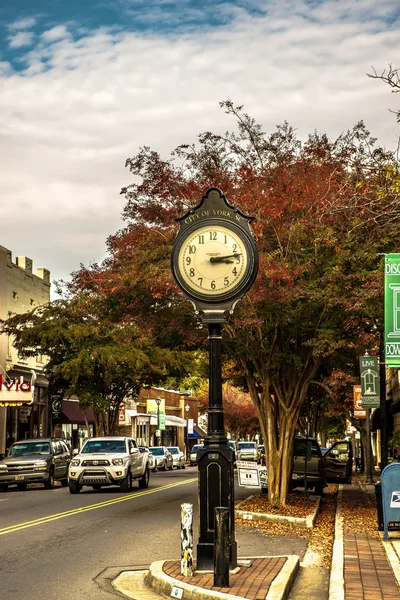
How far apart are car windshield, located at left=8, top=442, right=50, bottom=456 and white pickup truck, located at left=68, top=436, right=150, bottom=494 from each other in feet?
15.7

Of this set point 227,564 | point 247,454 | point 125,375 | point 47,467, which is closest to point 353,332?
point 227,564

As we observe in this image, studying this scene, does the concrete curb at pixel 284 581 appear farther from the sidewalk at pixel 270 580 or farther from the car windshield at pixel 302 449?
the car windshield at pixel 302 449

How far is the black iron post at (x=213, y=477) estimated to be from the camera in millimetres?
9703

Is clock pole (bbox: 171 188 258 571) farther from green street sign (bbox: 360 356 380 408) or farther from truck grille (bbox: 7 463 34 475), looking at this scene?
truck grille (bbox: 7 463 34 475)

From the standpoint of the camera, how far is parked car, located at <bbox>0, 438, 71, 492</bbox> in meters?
29.5

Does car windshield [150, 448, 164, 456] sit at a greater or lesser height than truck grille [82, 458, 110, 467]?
lesser

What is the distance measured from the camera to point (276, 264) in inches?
679

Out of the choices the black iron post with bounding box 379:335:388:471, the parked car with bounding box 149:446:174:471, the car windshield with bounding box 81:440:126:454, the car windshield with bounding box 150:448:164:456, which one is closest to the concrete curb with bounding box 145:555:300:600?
the black iron post with bounding box 379:335:388:471

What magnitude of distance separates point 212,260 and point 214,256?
0.06m

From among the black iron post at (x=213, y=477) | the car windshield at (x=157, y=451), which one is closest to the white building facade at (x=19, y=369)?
the car windshield at (x=157, y=451)

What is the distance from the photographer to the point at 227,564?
29.6 ft

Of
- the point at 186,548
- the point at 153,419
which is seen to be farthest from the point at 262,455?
the point at 153,419

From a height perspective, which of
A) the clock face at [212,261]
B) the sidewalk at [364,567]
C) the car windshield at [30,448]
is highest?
the clock face at [212,261]

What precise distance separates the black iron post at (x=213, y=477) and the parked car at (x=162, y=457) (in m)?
41.4
